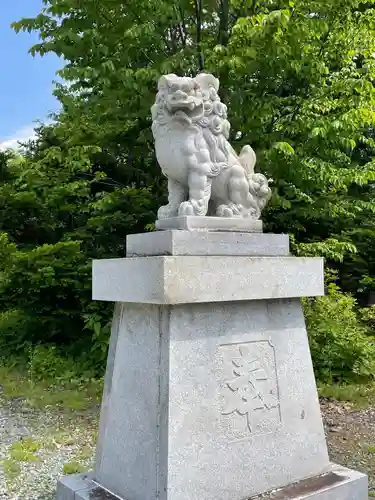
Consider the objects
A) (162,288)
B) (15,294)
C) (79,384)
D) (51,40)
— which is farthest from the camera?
(15,294)

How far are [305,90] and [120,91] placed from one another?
7.72 feet

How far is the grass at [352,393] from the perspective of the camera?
229 inches

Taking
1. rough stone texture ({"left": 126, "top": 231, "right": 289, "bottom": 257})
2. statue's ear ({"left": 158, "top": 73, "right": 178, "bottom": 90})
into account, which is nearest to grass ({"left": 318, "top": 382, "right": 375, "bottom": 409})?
rough stone texture ({"left": 126, "top": 231, "right": 289, "bottom": 257})

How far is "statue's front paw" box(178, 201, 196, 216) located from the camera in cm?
284

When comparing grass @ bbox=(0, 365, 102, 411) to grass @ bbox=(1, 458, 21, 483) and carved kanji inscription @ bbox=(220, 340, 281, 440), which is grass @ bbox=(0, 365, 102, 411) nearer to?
grass @ bbox=(1, 458, 21, 483)

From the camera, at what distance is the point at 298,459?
9.72 ft

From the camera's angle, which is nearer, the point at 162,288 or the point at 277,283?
the point at 162,288

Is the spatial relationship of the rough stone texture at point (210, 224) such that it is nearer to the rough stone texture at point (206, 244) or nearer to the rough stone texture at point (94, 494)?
the rough stone texture at point (206, 244)

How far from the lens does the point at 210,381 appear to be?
264cm

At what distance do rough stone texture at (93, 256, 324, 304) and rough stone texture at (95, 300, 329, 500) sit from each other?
0.31 feet

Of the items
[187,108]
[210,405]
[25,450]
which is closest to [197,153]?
[187,108]

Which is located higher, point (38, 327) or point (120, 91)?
point (120, 91)

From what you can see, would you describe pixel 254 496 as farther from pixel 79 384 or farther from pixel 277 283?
pixel 79 384

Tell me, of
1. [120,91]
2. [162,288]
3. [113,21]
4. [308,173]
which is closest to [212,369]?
[162,288]
